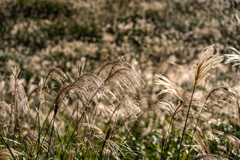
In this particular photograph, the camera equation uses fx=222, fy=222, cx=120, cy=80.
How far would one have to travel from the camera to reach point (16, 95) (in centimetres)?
183

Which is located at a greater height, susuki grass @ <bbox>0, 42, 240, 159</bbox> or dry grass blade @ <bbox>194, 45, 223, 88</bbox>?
dry grass blade @ <bbox>194, 45, 223, 88</bbox>

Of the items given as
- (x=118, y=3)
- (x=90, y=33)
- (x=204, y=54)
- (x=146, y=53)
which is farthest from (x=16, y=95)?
(x=118, y=3)

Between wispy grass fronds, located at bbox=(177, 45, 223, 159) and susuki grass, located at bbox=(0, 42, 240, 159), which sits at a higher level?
wispy grass fronds, located at bbox=(177, 45, 223, 159)

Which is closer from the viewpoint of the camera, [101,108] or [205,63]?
[205,63]

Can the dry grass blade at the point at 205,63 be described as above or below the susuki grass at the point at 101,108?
above

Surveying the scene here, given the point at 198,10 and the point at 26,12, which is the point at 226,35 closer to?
the point at 198,10

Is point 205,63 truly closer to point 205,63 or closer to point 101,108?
point 205,63

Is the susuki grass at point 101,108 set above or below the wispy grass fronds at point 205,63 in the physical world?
below

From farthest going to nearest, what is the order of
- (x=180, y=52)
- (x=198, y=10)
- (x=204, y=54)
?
1. (x=198, y=10)
2. (x=180, y=52)
3. (x=204, y=54)

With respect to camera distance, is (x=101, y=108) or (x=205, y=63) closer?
(x=205, y=63)

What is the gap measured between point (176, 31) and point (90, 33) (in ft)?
14.0

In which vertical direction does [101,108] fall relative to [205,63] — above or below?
below

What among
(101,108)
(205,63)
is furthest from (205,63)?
(101,108)

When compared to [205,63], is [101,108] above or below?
below
